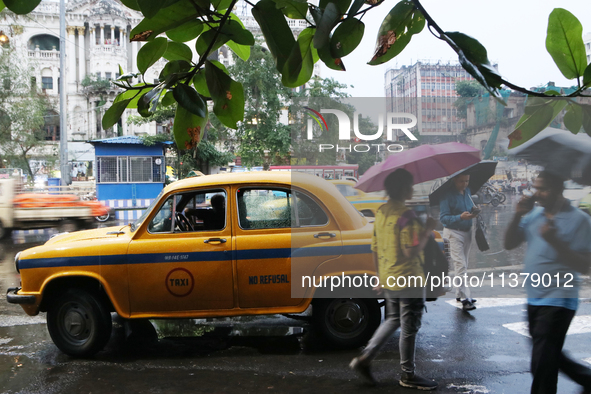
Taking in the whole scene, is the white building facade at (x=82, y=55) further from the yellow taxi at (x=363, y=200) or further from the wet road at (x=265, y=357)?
the yellow taxi at (x=363, y=200)

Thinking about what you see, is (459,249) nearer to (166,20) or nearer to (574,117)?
(574,117)

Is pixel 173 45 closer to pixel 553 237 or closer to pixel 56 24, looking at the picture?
pixel 553 237

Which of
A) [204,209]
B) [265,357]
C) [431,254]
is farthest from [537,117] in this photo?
[204,209]

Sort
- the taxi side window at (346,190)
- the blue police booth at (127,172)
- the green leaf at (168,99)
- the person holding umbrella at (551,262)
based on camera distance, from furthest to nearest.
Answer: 1. the blue police booth at (127,172)
2. the taxi side window at (346,190)
3. the person holding umbrella at (551,262)
4. the green leaf at (168,99)

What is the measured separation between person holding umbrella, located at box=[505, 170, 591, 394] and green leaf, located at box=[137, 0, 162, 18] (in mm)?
2539

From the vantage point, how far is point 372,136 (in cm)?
276

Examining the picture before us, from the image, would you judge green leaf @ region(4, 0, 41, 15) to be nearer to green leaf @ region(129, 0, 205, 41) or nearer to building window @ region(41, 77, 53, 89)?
green leaf @ region(129, 0, 205, 41)

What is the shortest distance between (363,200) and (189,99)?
398 cm

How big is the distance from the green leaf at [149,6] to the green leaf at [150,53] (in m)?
0.19

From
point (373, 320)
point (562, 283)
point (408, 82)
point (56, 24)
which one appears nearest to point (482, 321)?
point (373, 320)

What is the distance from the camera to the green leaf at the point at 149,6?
90cm

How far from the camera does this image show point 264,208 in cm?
495

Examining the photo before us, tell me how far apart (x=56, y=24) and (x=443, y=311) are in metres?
51.9

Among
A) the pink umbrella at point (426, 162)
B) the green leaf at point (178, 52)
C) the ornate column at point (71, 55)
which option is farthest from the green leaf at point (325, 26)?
the ornate column at point (71, 55)
